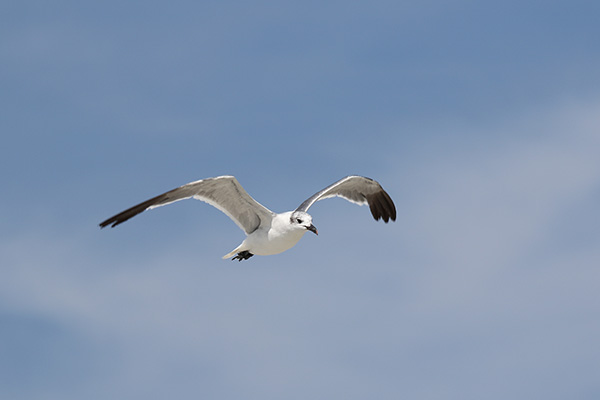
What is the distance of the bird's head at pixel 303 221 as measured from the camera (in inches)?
856

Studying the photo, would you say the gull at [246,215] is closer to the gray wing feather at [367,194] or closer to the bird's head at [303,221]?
the bird's head at [303,221]

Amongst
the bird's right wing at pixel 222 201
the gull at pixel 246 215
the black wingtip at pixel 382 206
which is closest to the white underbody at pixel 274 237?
the gull at pixel 246 215

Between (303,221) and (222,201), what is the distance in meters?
2.25

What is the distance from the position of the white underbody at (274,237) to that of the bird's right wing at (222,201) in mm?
266

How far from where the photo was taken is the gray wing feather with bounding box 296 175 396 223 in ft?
85.9

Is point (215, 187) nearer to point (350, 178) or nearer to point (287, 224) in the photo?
point (287, 224)

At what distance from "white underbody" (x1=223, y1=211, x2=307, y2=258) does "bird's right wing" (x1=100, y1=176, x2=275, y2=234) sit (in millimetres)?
266

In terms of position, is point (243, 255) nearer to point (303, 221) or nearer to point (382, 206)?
point (303, 221)

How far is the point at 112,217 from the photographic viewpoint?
19891mm

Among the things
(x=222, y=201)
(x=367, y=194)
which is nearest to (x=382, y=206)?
(x=367, y=194)

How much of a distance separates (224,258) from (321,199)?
4199 mm

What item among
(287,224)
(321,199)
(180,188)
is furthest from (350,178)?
(180,188)

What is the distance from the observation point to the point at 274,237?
2212 cm

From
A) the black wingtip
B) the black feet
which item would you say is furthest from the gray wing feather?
the black feet
